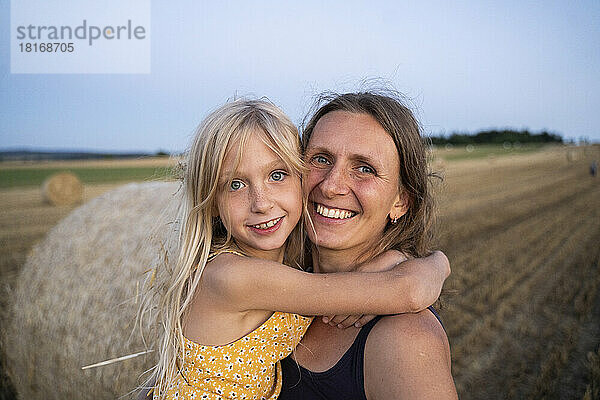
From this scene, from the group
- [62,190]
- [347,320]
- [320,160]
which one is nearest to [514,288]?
[320,160]

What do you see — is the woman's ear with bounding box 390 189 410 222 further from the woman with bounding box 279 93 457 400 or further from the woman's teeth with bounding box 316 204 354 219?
the woman's teeth with bounding box 316 204 354 219

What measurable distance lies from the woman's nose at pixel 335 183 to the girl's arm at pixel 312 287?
1.09 feet

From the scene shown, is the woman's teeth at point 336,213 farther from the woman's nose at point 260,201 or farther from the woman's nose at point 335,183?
the woman's nose at point 260,201

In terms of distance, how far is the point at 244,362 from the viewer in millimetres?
2084

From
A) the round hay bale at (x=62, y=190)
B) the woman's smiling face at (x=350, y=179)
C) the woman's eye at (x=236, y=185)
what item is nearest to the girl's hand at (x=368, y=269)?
the woman's smiling face at (x=350, y=179)

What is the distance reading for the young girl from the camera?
1.98 metres

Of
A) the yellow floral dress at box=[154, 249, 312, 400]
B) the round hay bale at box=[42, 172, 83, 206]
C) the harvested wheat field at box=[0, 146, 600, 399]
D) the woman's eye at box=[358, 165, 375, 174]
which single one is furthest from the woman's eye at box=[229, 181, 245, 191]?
the round hay bale at box=[42, 172, 83, 206]

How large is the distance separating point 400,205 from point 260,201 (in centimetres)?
61

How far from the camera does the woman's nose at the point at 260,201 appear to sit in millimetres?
2121

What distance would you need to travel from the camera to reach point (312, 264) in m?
2.57

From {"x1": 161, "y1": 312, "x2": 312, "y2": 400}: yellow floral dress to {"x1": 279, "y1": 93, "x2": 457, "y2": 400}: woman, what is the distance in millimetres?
74

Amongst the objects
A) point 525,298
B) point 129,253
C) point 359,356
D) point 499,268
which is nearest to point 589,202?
point 499,268

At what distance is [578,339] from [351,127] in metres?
5.20

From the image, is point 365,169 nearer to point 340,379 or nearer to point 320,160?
point 320,160
